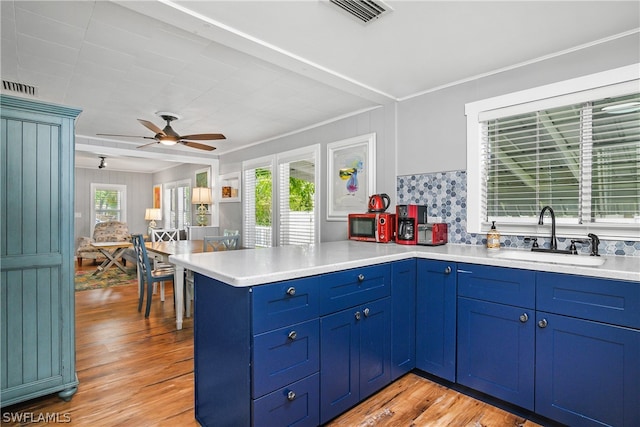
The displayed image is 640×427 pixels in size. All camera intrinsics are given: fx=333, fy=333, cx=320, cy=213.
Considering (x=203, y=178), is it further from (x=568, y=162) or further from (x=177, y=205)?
(x=568, y=162)

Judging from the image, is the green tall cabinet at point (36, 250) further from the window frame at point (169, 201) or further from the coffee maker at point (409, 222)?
the window frame at point (169, 201)

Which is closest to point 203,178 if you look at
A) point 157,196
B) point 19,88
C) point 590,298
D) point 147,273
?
point 147,273

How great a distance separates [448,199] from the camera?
115 inches

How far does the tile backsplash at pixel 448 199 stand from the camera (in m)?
2.77

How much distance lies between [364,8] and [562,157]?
→ 177 centimetres

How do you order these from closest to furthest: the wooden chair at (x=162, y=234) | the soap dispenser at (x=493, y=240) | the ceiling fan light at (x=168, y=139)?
the soap dispenser at (x=493, y=240) → the ceiling fan light at (x=168, y=139) → the wooden chair at (x=162, y=234)

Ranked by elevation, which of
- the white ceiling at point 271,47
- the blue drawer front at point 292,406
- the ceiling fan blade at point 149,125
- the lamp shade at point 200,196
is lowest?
the blue drawer front at point 292,406

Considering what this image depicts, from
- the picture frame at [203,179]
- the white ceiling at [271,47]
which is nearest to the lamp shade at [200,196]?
the picture frame at [203,179]

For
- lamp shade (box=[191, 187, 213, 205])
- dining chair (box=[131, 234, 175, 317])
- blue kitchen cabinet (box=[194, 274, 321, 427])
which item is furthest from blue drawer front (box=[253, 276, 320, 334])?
lamp shade (box=[191, 187, 213, 205])

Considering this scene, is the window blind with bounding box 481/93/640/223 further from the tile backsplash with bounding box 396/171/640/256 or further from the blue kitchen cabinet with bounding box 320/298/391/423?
the blue kitchen cabinet with bounding box 320/298/391/423

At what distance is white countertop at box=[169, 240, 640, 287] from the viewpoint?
1.60 metres

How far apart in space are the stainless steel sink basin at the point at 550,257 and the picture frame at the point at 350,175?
146cm

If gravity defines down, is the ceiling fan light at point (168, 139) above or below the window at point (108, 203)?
above

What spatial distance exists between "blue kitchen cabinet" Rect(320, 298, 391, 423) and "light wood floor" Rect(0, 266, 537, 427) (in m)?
0.14
